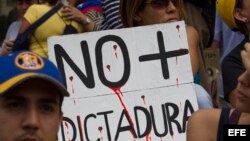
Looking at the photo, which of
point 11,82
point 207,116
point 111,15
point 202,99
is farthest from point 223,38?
point 11,82

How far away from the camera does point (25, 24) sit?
7250 mm

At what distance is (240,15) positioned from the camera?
5.99m

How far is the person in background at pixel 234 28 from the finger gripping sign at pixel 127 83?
0.22 metres

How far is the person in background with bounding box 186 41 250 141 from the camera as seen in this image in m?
4.66

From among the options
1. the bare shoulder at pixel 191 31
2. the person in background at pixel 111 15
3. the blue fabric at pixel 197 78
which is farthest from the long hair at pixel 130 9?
the blue fabric at pixel 197 78

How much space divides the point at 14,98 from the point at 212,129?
1185 millimetres

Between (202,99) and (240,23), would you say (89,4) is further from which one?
(240,23)

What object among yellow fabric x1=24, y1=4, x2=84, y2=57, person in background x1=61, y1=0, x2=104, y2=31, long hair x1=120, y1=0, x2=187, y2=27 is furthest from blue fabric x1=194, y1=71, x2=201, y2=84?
person in background x1=61, y1=0, x2=104, y2=31

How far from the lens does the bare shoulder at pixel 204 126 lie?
4.70 metres

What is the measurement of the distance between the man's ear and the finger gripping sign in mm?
370

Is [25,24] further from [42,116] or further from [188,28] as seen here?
[42,116]

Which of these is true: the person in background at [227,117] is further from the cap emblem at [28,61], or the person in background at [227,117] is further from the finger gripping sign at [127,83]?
the finger gripping sign at [127,83]

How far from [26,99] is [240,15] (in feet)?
7.89

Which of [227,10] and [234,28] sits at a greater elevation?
[227,10]
